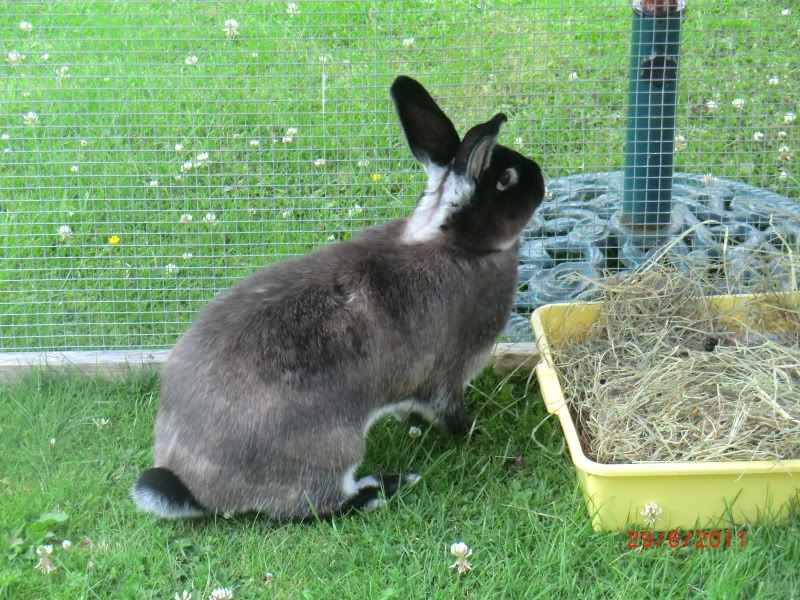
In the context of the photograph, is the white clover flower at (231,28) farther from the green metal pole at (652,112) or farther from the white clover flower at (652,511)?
the white clover flower at (652,511)

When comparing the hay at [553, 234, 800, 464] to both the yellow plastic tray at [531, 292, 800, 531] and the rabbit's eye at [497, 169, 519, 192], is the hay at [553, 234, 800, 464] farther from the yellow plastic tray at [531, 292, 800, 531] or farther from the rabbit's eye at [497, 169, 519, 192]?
the rabbit's eye at [497, 169, 519, 192]

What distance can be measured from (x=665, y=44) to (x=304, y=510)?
1.63 metres

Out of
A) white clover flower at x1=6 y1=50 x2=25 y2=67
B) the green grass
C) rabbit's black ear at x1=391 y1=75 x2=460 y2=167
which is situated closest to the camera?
the green grass

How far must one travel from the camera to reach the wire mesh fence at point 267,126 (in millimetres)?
3002

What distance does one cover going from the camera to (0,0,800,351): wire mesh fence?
118 inches

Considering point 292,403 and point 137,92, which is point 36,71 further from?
point 292,403

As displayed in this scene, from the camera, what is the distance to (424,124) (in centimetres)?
234

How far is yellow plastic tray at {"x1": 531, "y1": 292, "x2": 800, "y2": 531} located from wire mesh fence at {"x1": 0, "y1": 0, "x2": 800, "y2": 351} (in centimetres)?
126

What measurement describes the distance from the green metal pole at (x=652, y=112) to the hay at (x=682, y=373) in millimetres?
274

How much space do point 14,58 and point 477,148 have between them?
2.02m

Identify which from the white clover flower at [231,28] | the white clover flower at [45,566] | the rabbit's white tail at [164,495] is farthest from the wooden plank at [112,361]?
the white clover flower at [231,28]

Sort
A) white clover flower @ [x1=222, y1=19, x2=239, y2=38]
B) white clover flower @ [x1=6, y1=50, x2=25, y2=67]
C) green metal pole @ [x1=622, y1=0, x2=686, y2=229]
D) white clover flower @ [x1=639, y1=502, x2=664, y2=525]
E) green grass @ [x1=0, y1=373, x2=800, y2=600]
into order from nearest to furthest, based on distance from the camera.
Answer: green grass @ [x1=0, y1=373, x2=800, y2=600] → white clover flower @ [x1=639, y1=502, x2=664, y2=525] → green metal pole @ [x1=622, y1=0, x2=686, y2=229] → white clover flower @ [x1=222, y1=19, x2=239, y2=38] → white clover flower @ [x1=6, y1=50, x2=25, y2=67]

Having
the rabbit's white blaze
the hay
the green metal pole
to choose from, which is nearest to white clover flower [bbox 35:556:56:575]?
the rabbit's white blaze
